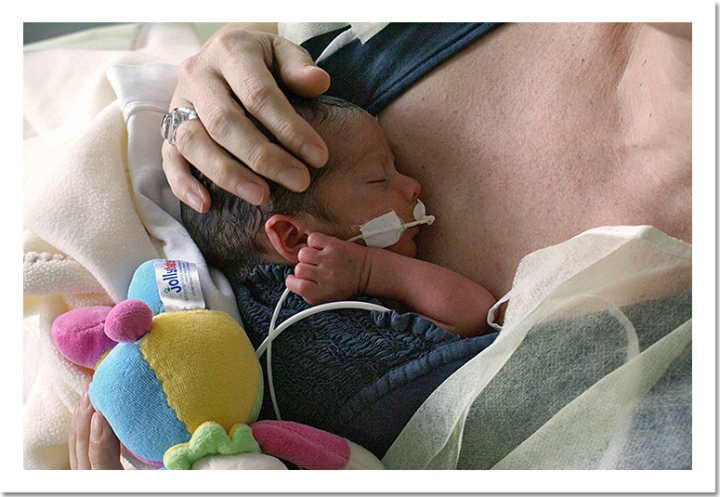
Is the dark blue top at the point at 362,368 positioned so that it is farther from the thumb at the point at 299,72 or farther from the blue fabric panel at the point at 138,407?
the thumb at the point at 299,72

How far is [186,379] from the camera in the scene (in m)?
0.70

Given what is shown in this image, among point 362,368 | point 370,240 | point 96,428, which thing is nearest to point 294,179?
point 370,240

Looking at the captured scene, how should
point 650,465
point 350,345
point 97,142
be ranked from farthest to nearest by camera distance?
1. point 97,142
2. point 350,345
3. point 650,465

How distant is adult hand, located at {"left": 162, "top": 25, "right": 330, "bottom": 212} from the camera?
2.72 feet

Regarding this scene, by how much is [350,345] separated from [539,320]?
235mm

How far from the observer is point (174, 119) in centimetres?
93

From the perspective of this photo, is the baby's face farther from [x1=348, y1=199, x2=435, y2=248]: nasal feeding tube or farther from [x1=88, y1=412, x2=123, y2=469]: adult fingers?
[x1=88, y1=412, x2=123, y2=469]: adult fingers

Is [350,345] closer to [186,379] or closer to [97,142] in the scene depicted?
[186,379]

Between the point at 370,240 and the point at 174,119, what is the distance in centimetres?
33

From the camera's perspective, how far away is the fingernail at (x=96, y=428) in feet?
2.50

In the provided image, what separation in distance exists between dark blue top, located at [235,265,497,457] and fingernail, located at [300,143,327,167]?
19 cm

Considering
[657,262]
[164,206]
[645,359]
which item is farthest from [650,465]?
[164,206]

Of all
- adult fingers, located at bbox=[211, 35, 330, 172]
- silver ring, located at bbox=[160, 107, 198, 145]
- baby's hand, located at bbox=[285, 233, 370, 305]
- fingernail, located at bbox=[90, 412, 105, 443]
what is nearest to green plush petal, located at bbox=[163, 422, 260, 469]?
fingernail, located at bbox=[90, 412, 105, 443]
